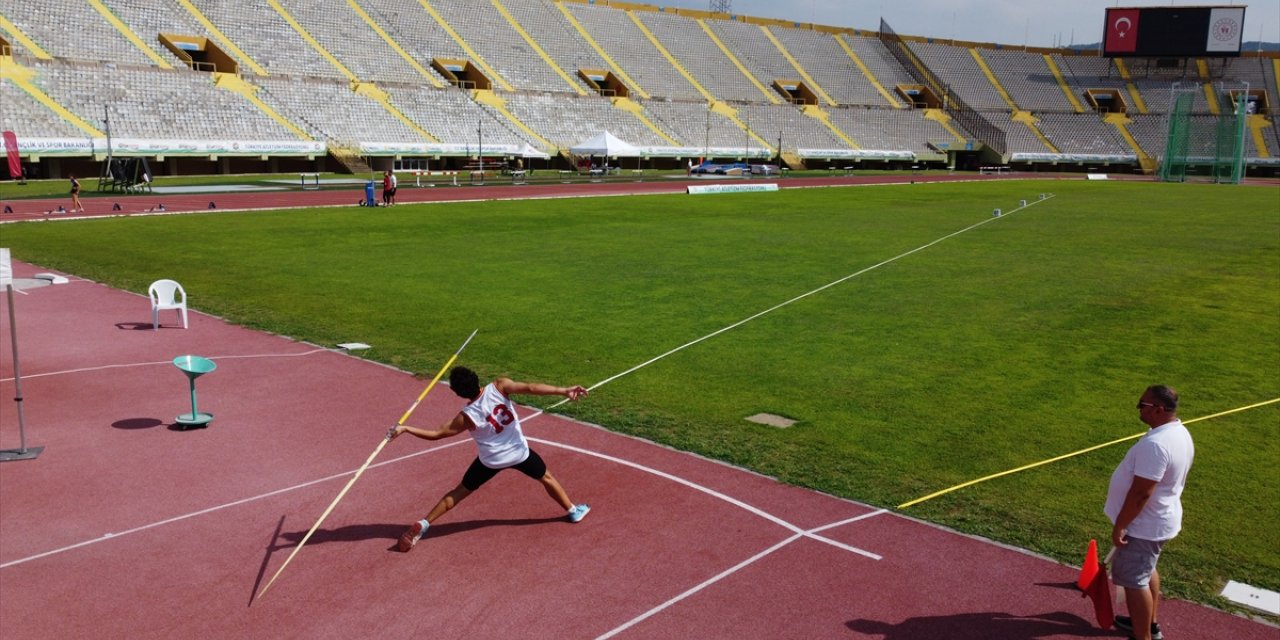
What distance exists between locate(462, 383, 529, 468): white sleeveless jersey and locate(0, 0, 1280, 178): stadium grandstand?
42810 mm


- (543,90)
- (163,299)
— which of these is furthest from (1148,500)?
(543,90)

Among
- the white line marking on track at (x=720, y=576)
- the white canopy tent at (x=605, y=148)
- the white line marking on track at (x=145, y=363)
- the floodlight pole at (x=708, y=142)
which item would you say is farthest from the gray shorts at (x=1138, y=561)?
the floodlight pole at (x=708, y=142)

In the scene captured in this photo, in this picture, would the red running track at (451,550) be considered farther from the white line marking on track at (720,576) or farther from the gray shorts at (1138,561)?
the gray shorts at (1138,561)

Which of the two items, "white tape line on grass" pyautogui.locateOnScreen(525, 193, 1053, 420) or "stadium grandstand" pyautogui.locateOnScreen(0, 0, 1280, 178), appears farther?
"stadium grandstand" pyautogui.locateOnScreen(0, 0, 1280, 178)

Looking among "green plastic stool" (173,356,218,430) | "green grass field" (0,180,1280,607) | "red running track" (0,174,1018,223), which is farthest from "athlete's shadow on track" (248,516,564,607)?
"red running track" (0,174,1018,223)

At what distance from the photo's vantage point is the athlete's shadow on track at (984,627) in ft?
19.7

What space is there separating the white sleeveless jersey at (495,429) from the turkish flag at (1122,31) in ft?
357

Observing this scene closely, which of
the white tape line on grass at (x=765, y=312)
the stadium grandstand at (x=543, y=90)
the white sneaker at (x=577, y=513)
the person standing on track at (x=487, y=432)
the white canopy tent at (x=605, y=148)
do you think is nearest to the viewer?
the person standing on track at (x=487, y=432)

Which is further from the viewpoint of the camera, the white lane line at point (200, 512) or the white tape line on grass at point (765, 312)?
the white tape line on grass at point (765, 312)

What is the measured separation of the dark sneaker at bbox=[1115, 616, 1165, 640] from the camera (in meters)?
5.87

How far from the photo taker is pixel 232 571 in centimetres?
684

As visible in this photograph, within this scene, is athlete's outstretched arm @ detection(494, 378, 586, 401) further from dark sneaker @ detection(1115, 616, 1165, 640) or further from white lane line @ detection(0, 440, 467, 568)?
dark sneaker @ detection(1115, 616, 1165, 640)

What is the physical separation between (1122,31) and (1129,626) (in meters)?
109

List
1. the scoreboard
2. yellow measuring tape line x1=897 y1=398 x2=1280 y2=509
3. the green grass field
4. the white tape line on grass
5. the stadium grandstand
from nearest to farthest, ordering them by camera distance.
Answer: yellow measuring tape line x1=897 y1=398 x2=1280 y2=509
the green grass field
the white tape line on grass
the stadium grandstand
the scoreboard
